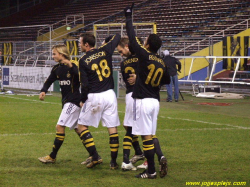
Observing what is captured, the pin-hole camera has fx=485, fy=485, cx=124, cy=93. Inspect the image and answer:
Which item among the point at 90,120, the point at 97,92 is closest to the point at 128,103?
the point at 97,92

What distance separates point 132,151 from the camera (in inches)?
334

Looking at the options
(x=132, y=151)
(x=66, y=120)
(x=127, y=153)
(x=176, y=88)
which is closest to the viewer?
(x=127, y=153)

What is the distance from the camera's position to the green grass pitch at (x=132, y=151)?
641cm

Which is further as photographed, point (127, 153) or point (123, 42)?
point (123, 42)

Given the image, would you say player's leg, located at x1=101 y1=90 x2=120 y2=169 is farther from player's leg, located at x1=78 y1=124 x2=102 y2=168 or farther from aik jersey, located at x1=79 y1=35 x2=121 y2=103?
player's leg, located at x1=78 y1=124 x2=102 y2=168

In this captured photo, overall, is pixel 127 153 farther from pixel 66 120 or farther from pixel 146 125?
pixel 66 120

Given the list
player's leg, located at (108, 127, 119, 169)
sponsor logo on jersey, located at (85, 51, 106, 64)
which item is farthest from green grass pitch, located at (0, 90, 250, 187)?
sponsor logo on jersey, located at (85, 51, 106, 64)

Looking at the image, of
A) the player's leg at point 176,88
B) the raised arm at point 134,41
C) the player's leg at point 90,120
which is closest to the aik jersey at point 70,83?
the player's leg at point 90,120

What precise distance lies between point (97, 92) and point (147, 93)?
33.8 inches

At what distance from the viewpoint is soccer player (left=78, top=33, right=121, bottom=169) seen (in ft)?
23.0

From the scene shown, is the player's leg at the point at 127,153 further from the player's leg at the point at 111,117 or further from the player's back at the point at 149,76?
the player's back at the point at 149,76

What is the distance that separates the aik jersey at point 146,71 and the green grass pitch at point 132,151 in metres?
1.17

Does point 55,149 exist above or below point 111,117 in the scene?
below

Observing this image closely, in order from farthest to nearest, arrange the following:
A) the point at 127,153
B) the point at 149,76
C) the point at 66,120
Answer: the point at 66,120, the point at 127,153, the point at 149,76
